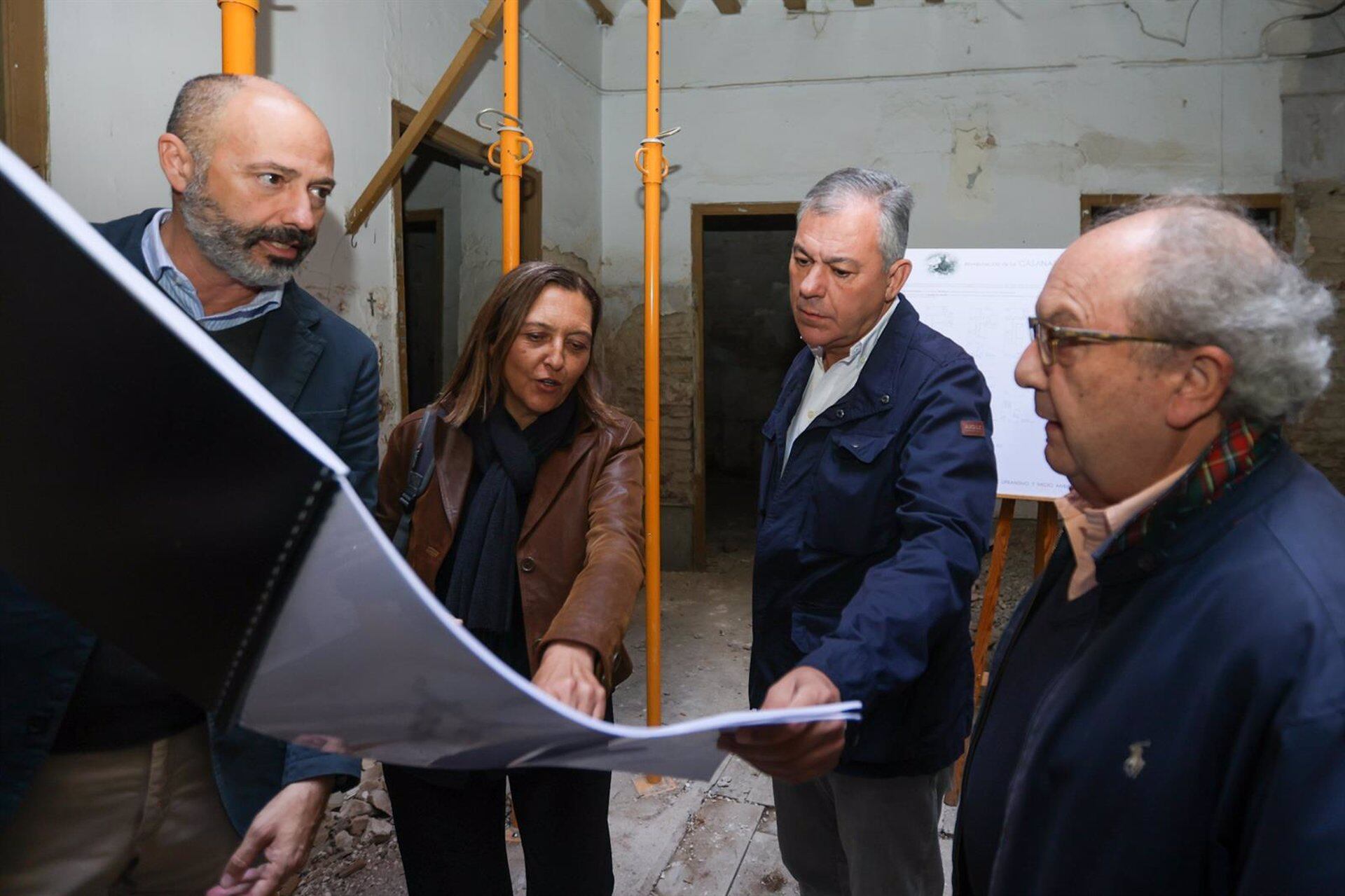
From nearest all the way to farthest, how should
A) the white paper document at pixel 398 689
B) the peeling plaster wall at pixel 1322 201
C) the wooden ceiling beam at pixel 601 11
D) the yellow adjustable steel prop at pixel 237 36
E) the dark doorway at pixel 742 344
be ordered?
the white paper document at pixel 398 689, the yellow adjustable steel prop at pixel 237 36, the peeling plaster wall at pixel 1322 201, the wooden ceiling beam at pixel 601 11, the dark doorway at pixel 742 344

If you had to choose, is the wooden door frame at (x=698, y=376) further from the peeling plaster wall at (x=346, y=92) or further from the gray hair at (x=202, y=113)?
the gray hair at (x=202, y=113)

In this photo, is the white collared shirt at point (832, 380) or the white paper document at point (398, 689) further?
the white collared shirt at point (832, 380)

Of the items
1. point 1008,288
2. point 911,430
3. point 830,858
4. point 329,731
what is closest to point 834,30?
point 1008,288

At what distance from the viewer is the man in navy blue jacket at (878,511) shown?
55.1 inches

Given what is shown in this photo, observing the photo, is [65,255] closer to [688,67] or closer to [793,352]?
[688,67]

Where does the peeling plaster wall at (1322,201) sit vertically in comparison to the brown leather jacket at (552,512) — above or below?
above

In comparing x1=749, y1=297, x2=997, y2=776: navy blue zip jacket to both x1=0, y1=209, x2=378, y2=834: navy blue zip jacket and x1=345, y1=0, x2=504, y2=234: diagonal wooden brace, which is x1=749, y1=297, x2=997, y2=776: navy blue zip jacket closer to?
x1=0, y1=209, x2=378, y2=834: navy blue zip jacket

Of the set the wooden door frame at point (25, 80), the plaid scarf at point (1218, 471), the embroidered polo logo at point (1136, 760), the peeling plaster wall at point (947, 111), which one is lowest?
the embroidered polo logo at point (1136, 760)

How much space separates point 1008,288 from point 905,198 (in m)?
1.26

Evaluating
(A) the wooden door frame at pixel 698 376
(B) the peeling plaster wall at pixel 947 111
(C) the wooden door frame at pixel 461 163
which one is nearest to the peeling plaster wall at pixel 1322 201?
(B) the peeling plaster wall at pixel 947 111

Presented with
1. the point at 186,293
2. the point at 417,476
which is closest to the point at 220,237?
the point at 186,293

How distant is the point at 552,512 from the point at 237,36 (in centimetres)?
133

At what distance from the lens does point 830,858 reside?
180cm

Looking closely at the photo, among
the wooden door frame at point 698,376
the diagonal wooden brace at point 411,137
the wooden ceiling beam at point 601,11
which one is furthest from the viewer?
the wooden door frame at point 698,376
